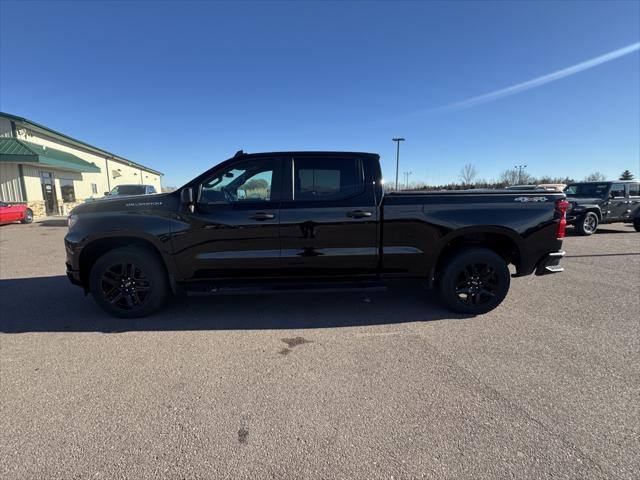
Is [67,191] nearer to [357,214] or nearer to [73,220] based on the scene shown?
[73,220]

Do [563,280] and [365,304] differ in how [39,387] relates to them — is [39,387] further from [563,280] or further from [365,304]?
[563,280]

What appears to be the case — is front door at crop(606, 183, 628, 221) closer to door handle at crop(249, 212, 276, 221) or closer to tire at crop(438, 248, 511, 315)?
tire at crop(438, 248, 511, 315)

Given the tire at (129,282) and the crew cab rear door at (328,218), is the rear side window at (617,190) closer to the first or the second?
the crew cab rear door at (328,218)

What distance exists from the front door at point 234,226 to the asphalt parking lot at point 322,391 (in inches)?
26.2

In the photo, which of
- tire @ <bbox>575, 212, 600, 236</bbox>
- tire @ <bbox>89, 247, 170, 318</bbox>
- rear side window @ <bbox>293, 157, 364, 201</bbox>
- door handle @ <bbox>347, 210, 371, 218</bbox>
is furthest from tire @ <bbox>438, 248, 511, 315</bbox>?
tire @ <bbox>575, 212, 600, 236</bbox>

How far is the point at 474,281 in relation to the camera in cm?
421

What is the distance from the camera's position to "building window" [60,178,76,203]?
23906mm

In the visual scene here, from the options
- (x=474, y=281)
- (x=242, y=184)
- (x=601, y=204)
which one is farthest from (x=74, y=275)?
(x=601, y=204)

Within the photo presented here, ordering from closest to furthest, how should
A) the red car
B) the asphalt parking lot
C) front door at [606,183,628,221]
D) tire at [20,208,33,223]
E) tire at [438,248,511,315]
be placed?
1. the asphalt parking lot
2. tire at [438,248,511,315]
3. front door at [606,183,628,221]
4. the red car
5. tire at [20,208,33,223]

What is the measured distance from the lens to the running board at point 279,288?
4000mm

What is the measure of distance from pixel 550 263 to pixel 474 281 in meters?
1.04

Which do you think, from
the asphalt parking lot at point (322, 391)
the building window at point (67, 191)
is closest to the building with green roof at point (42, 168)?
the building window at point (67, 191)

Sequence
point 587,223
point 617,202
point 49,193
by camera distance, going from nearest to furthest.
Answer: point 587,223 < point 617,202 < point 49,193

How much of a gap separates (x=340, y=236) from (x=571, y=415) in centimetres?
265
